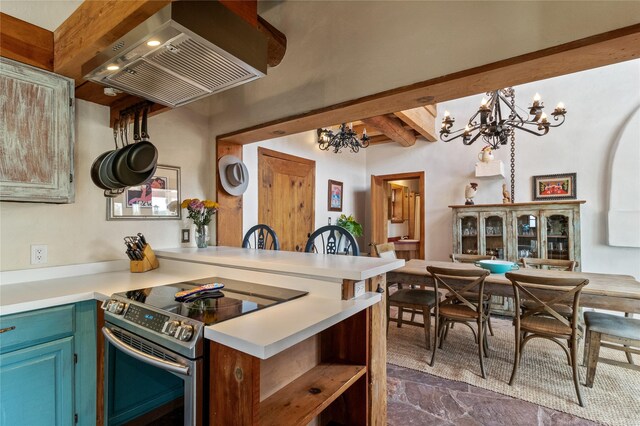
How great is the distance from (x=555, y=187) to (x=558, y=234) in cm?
66

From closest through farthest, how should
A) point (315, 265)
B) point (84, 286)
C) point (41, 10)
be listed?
point (315, 265) → point (84, 286) → point (41, 10)

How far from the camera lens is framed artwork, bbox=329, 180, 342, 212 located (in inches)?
186

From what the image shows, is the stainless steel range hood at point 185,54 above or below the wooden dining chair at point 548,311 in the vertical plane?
above

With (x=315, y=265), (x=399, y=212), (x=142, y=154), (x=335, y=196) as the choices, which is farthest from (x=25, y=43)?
(x=399, y=212)

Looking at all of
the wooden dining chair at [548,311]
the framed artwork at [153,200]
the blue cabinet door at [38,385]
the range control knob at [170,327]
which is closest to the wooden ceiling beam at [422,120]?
the wooden dining chair at [548,311]

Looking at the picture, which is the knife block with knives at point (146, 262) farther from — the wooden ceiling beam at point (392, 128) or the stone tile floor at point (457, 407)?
the wooden ceiling beam at point (392, 128)

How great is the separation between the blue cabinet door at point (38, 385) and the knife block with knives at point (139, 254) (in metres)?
0.68

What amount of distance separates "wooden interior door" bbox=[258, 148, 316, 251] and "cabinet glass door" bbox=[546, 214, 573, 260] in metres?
3.02

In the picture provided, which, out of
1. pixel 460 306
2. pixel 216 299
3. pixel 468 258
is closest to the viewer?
pixel 216 299

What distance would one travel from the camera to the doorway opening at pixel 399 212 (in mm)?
5277

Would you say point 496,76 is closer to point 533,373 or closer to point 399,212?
point 533,373

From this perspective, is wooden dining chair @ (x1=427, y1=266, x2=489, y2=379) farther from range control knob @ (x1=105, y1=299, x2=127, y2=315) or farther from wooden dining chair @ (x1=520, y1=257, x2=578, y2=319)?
range control knob @ (x1=105, y1=299, x2=127, y2=315)

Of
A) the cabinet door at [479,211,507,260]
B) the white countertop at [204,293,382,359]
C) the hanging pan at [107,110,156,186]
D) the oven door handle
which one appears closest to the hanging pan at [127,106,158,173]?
the hanging pan at [107,110,156,186]

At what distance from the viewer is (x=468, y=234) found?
172 inches
